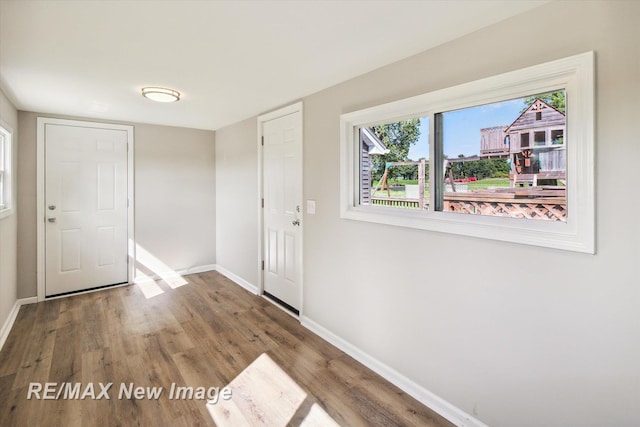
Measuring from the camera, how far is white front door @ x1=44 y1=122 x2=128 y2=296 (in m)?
3.77

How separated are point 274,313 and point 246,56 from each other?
8.18 feet

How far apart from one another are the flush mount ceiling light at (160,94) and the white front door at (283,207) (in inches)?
41.1

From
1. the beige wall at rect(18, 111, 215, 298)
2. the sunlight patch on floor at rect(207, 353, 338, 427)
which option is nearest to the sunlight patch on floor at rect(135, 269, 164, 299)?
the beige wall at rect(18, 111, 215, 298)

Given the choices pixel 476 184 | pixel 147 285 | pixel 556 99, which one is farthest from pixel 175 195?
pixel 556 99

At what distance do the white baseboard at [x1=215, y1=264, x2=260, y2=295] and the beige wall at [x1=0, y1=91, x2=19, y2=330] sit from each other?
7.49 ft

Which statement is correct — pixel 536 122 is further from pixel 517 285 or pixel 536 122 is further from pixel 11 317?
pixel 11 317

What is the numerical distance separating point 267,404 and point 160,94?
2.69m

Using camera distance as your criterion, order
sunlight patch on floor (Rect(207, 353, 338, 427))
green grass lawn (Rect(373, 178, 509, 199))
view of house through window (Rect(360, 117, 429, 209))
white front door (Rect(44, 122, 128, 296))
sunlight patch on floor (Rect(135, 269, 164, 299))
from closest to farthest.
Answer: green grass lawn (Rect(373, 178, 509, 199)), sunlight patch on floor (Rect(207, 353, 338, 427)), view of house through window (Rect(360, 117, 429, 209)), white front door (Rect(44, 122, 128, 296)), sunlight patch on floor (Rect(135, 269, 164, 299))

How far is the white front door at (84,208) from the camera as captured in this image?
3771mm

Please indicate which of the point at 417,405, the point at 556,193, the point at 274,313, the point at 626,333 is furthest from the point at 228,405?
the point at 556,193

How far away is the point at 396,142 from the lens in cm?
236

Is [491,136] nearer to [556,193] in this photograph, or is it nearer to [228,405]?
[556,193]

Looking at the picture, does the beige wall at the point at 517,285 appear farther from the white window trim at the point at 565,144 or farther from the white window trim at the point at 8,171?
the white window trim at the point at 8,171

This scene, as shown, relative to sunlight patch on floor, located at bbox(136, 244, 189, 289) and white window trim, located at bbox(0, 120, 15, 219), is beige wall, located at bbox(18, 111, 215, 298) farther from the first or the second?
white window trim, located at bbox(0, 120, 15, 219)
